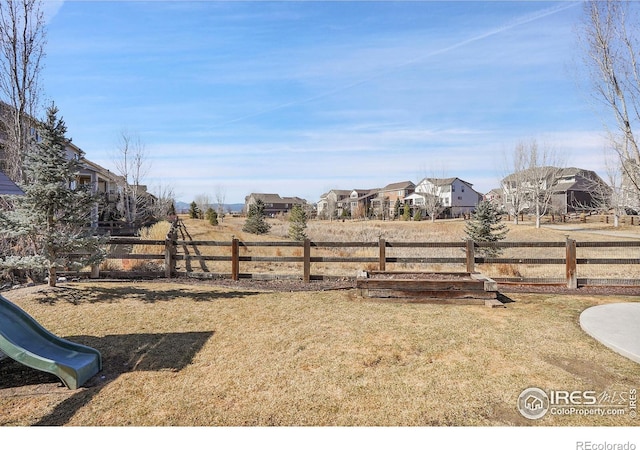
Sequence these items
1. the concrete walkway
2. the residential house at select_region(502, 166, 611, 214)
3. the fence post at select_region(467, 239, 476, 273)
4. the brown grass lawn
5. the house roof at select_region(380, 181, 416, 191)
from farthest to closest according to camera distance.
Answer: the house roof at select_region(380, 181, 416, 191) → the residential house at select_region(502, 166, 611, 214) → the fence post at select_region(467, 239, 476, 273) → the concrete walkway → the brown grass lawn

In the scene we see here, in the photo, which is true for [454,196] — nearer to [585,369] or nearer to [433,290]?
[433,290]

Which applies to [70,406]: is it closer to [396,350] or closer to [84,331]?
[84,331]

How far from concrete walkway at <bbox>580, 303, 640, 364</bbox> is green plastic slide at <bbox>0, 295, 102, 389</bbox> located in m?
6.55

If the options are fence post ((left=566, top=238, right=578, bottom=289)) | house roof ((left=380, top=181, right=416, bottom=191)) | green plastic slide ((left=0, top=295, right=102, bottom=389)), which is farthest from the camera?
house roof ((left=380, top=181, right=416, bottom=191))

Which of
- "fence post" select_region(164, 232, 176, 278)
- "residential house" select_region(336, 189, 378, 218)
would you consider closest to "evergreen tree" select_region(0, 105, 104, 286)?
"fence post" select_region(164, 232, 176, 278)

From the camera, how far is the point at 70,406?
3.50 meters

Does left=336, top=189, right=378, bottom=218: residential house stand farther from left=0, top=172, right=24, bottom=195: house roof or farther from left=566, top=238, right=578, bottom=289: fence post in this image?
left=0, top=172, right=24, bottom=195: house roof

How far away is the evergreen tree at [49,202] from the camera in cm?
746

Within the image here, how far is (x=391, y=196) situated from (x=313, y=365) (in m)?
74.2

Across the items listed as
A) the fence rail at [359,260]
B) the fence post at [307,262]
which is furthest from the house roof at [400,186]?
the fence post at [307,262]

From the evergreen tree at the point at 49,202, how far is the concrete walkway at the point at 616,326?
9.61 metres

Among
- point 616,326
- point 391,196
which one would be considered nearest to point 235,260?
point 616,326

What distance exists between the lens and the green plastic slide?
3801 millimetres

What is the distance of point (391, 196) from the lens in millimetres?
76500
